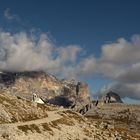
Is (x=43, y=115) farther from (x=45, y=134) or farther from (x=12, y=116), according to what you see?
(x=45, y=134)

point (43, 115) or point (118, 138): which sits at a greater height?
point (43, 115)

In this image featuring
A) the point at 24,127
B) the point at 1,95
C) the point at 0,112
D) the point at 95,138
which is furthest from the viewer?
the point at 1,95

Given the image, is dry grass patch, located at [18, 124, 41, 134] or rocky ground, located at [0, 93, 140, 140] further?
dry grass patch, located at [18, 124, 41, 134]

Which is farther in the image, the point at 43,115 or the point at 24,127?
the point at 43,115

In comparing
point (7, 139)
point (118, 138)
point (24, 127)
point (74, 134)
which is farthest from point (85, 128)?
point (7, 139)

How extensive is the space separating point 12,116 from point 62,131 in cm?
1701

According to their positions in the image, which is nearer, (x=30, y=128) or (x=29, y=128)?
(x=29, y=128)

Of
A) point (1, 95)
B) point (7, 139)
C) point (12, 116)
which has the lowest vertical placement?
point (7, 139)

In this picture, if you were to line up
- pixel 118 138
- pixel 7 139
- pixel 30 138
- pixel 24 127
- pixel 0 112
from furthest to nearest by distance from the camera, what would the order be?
1. pixel 118 138
2. pixel 0 112
3. pixel 24 127
4. pixel 30 138
5. pixel 7 139

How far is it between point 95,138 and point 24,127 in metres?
34.5

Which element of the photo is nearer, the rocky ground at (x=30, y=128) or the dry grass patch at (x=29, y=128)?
the rocky ground at (x=30, y=128)

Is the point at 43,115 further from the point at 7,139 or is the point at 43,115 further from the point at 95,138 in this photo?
the point at 7,139

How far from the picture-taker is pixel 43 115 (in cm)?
14425

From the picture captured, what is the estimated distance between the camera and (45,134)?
328 ft
